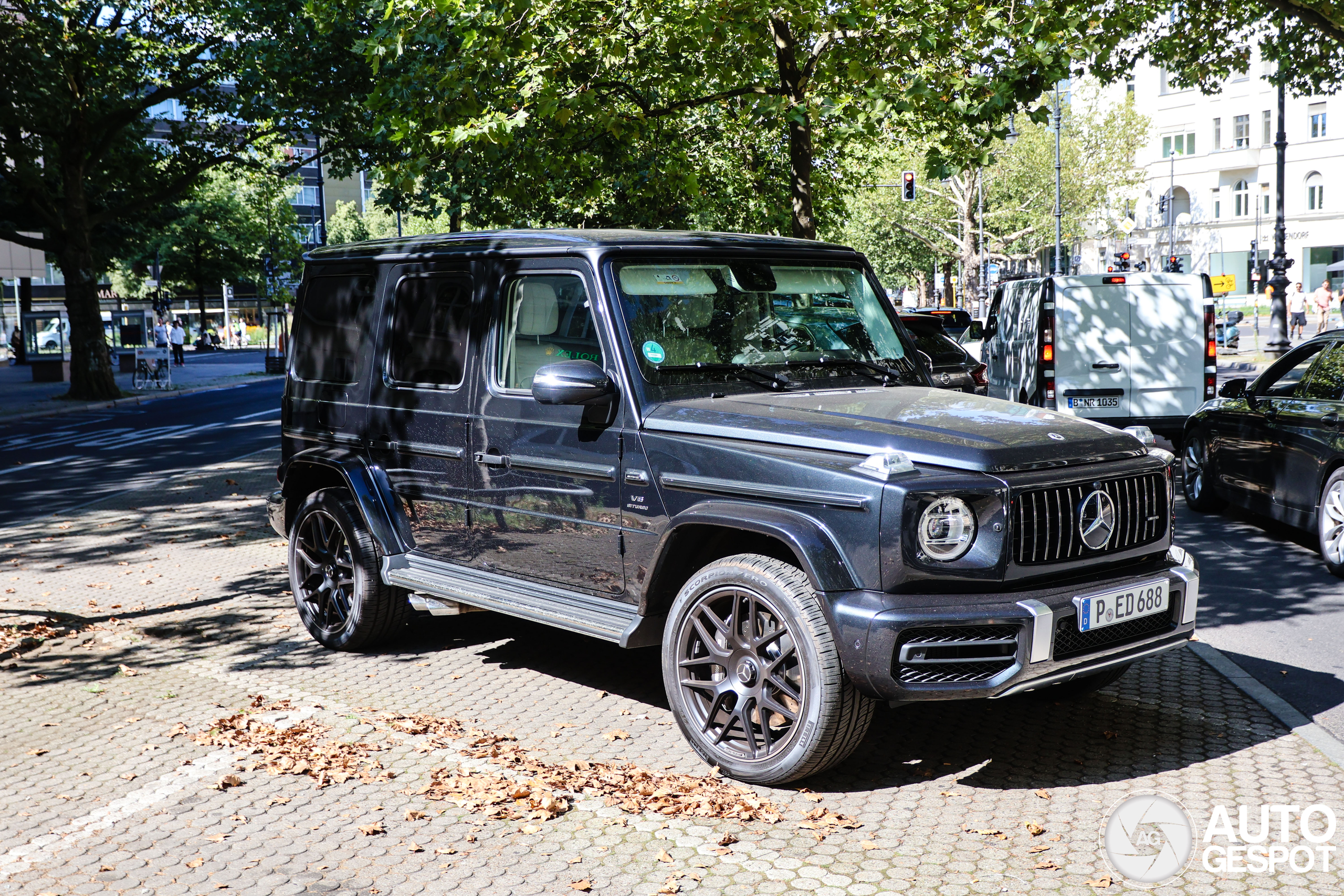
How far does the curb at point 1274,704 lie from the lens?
496 cm

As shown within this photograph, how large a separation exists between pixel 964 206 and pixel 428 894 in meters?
64.3

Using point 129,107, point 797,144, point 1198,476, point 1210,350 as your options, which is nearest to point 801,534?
point 1198,476

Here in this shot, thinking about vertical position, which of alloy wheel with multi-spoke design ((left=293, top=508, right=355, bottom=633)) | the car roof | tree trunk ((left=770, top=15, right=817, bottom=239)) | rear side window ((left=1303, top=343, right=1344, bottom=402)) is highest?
tree trunk ((left=770, top=15, right=817, bottom=239))

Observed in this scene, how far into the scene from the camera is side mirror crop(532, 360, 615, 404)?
4.86 metres

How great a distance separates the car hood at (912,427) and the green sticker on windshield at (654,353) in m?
0.22

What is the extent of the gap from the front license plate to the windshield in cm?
151

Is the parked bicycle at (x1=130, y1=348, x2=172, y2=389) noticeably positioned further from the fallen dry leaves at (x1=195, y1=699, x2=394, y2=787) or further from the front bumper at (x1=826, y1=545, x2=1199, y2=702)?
the front bumper at (x1=826, y1=545, x2=1199, y2=702)

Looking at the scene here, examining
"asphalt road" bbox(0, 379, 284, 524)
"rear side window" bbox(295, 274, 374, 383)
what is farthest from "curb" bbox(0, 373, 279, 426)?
"rear side window" bbox(295, 274, 374, 383)

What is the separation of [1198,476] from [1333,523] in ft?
8.52

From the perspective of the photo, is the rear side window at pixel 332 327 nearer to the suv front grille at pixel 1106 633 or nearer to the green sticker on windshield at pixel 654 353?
the green sticker on windshield at pixel 654 353

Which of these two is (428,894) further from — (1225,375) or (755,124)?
(1225,375)

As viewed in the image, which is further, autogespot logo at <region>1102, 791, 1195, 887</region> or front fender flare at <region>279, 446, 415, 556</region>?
front fender flare at <region>279, 446, 415, 556</region>

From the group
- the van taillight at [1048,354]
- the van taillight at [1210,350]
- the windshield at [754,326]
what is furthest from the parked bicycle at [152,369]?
the windshield at [754,326]

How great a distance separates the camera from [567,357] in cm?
539
